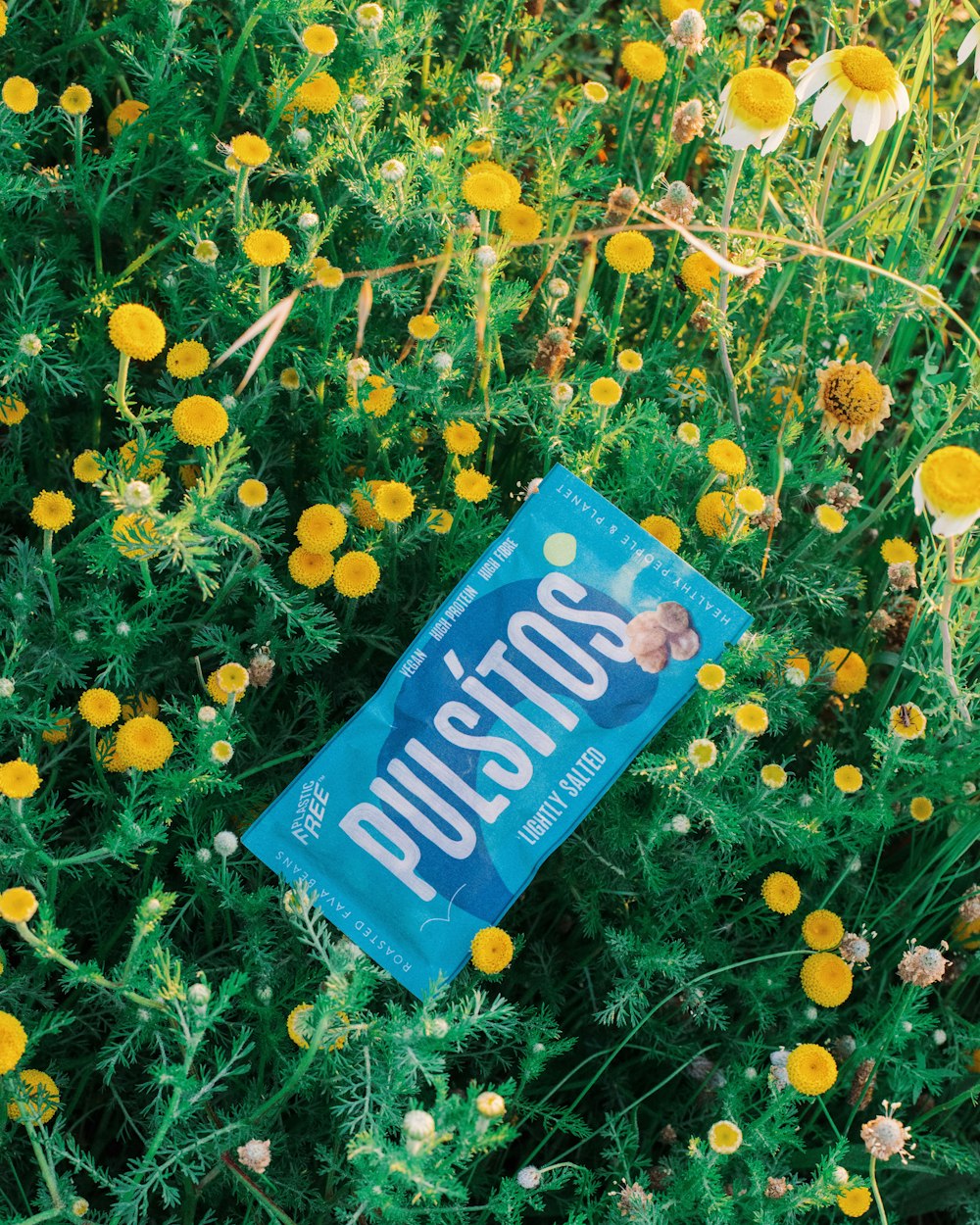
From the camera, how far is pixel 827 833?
2262 millimetres

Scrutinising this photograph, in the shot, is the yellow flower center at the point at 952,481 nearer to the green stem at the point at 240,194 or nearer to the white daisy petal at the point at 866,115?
the white daisy petal at the point at 866,115

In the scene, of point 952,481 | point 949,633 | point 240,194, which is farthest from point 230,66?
point 949,633

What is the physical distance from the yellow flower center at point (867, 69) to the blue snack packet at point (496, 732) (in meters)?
0.97

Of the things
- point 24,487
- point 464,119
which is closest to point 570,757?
point 24,487

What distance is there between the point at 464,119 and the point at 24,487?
1.32m

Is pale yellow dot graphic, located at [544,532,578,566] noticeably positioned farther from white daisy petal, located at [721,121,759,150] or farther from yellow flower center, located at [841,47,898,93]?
yellow flower center, located at [841,47,898,93]

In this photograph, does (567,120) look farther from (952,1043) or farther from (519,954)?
(952,1043)

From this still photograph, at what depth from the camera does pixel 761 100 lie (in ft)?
6.58

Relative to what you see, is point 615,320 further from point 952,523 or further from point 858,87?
point 952,523

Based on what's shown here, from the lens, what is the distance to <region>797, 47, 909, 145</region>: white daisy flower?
7.23ft

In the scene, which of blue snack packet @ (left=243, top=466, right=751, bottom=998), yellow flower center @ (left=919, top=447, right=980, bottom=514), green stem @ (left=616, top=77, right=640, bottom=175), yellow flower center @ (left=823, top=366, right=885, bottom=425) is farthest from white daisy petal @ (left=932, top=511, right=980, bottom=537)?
green stem @ (left=616, top=77, right=640, bottom=175)

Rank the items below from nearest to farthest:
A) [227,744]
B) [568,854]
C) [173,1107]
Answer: [173,1107], [227,744], [568,854]

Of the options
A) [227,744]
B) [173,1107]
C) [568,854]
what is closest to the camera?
[173,1107]

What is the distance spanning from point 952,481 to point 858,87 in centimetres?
89
